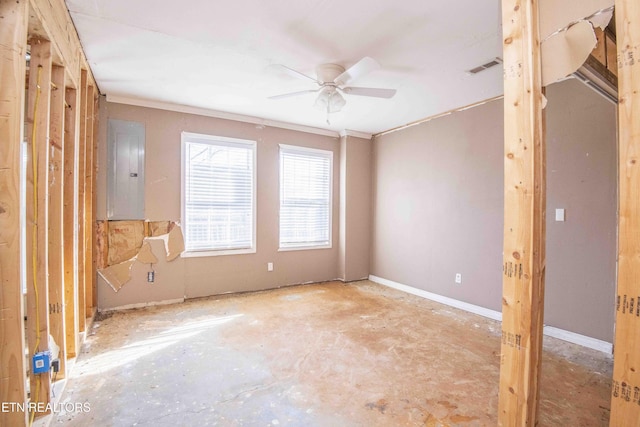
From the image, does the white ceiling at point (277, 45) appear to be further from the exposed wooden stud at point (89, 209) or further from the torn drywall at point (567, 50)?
the torn drywall at point (567, 50)

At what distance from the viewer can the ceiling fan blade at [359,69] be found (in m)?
2.18

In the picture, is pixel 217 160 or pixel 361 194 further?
pixel 361 194

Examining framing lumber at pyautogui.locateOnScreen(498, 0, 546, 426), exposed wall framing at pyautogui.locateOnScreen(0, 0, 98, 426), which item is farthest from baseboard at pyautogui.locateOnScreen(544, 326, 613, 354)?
exposed wall framing at pyautogui.locateOnScreen(0, 0, 98, 426)

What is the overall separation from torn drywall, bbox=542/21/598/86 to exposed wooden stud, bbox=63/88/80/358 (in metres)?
2.93

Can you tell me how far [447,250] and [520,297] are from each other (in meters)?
2.86

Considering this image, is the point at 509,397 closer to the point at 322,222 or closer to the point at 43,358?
the point at 43,358

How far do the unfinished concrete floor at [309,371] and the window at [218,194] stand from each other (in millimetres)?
1017

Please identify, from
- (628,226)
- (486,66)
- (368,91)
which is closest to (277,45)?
(368,91)

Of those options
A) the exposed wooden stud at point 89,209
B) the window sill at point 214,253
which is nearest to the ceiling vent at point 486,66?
the window sill at point 214,253

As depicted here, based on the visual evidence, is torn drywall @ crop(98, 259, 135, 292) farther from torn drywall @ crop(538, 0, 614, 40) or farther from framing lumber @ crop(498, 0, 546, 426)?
torn drywall @ crop(538, 0, 614, 40)

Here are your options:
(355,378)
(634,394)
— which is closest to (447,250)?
(355,378)

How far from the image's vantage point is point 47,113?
1.72 m

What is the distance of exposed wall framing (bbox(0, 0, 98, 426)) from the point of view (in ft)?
4.46

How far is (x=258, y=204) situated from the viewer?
14.6ft
